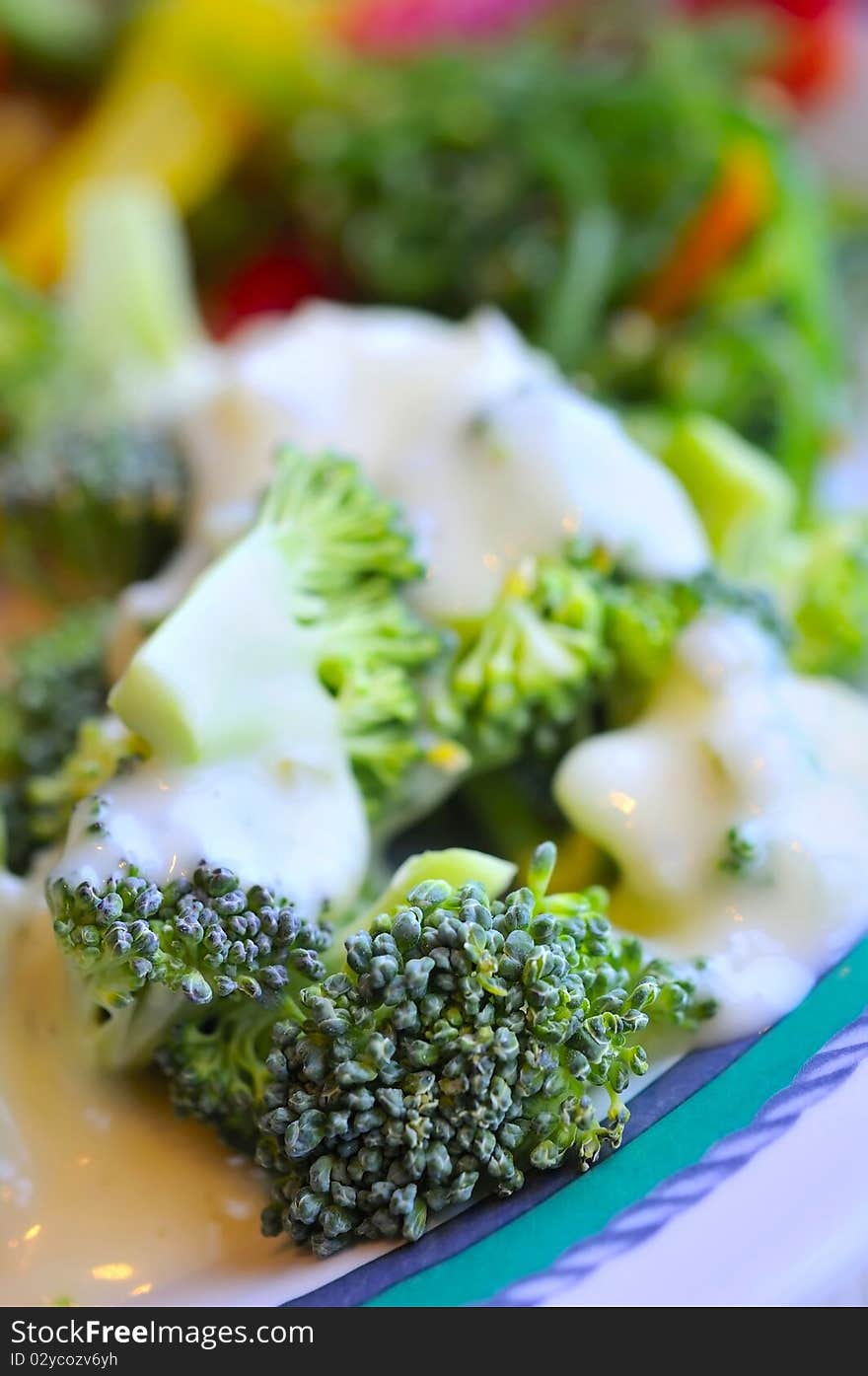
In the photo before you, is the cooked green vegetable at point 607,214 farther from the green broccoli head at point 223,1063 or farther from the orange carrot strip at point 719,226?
the green broccoli head at point 223,1063

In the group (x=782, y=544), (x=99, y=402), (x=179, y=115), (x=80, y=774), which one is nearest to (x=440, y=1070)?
(x=80, y=774)

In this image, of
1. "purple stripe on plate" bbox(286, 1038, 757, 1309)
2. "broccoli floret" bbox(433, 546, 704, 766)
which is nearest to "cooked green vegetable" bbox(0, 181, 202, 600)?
"broccoli floret" bbox(433, 546, 704, 766)

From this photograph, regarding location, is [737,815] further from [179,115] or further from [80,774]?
[179,115]

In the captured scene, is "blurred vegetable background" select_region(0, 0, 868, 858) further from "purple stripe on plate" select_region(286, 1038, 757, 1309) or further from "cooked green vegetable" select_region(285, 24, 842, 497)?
"purple stripe on plate" select_region(286, 1038, 757, 1309)

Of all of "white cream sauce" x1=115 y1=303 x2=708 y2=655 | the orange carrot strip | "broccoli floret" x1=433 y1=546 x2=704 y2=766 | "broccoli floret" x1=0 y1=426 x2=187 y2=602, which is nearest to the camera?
"broccoli floret" x1=433 y1=546 x2=704 y2=766

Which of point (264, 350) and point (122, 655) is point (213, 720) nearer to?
point (122, 655)

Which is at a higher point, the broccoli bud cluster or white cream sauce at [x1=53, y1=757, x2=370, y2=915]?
white cream sauce at [x1=53, y1=757, x2=370, y2=915]
